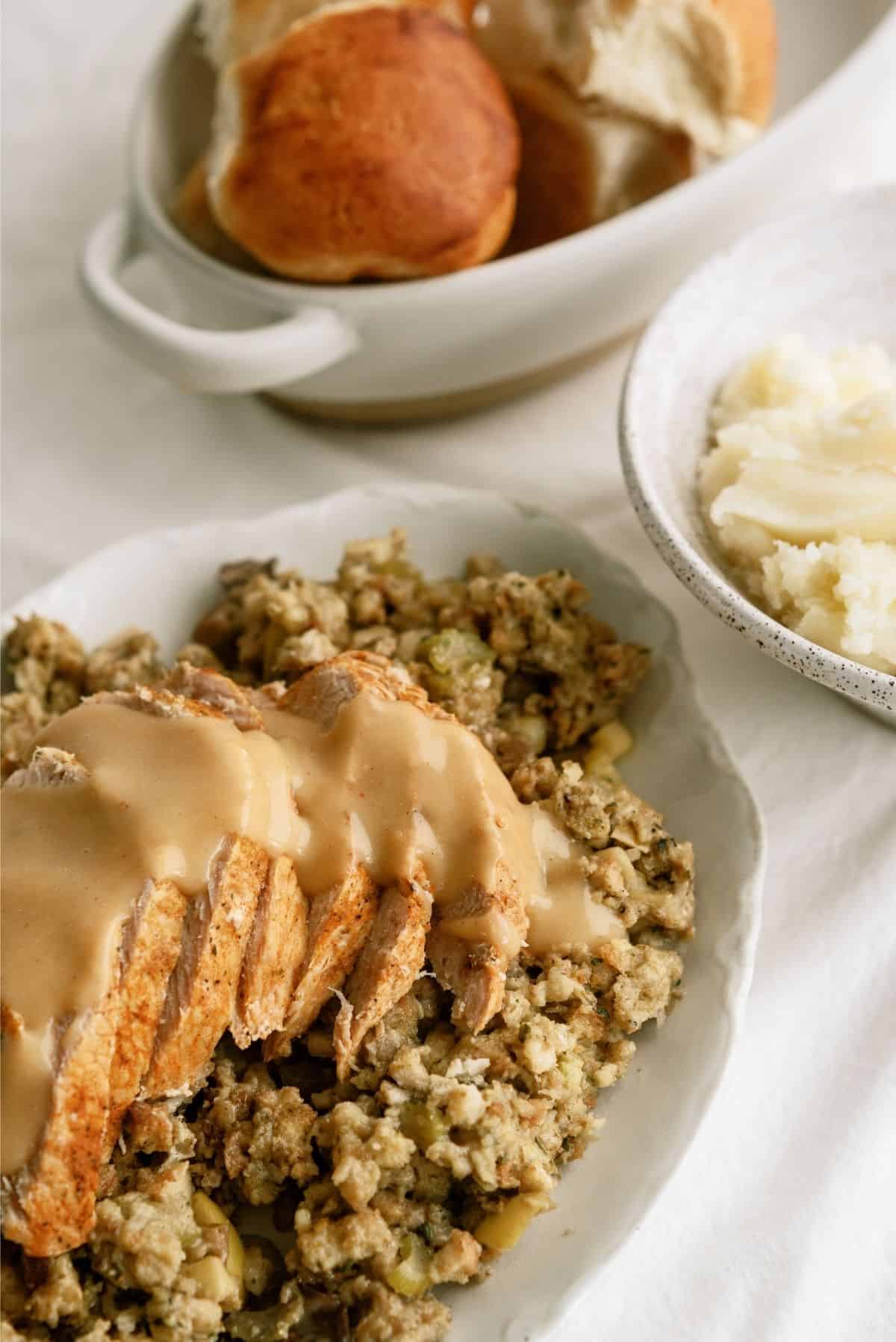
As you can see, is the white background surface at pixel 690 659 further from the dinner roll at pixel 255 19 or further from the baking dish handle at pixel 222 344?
the dinner roll at pixel 255 19

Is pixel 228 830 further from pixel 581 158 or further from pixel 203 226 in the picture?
pixel 581 158

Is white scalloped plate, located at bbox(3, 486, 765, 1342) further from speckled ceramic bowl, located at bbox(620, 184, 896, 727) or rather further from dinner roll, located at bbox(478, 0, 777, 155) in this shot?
dinner roll, located at bbox(478, 0, 777, 155)

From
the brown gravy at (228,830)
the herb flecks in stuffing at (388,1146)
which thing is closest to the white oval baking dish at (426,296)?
the herb flecks in stuffing at (388,1146)

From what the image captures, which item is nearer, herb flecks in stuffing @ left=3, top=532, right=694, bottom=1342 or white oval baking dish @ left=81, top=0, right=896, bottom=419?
herb flecks in stuffing @ left=3, top=532, right=694, bottom=1342

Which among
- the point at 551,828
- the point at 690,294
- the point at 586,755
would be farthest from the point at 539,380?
the point at 551,828

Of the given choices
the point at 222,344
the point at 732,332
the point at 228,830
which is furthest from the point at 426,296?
the point at 228,830

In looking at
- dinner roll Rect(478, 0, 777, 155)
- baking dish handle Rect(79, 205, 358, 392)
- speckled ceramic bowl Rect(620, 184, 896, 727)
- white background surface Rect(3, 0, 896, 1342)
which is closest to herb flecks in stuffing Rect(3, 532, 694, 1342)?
white background surface Rect(3, 0, 896, 1342)
